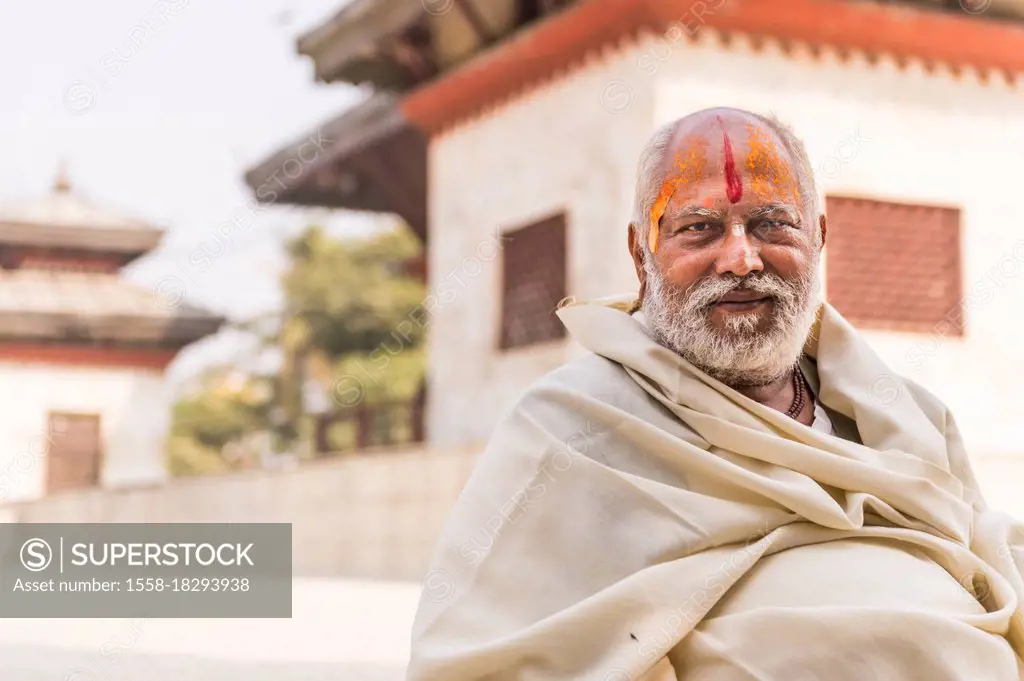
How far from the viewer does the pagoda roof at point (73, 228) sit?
69.2 feet

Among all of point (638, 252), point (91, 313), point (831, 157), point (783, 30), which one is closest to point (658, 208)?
point (638, 252)

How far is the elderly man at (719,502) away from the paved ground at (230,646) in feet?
8.19

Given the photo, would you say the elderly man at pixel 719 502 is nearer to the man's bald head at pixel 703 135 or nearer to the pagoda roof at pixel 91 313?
the man's bald head at pixel 703 135

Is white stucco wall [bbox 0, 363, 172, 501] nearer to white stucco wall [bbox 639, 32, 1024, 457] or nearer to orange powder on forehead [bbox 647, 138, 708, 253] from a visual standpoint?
white stucco wall [bbox 639, 32, 1024, 457]

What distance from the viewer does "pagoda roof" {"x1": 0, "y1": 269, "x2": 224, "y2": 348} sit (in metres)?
19.4

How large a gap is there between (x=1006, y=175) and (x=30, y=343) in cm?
1397

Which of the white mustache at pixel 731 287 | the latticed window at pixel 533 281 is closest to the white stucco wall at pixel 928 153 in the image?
the latticed window at pixel 533 281

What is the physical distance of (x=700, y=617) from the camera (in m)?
2.40

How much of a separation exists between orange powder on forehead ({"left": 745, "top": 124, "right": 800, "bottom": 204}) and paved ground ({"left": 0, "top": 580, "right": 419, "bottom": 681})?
2748 millimetres

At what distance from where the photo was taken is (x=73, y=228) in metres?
21.3

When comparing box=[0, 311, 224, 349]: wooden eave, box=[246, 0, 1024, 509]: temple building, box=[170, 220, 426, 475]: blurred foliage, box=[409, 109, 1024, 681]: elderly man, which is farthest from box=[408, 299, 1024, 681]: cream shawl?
box=[170, 220, 426, 475]: blurred foliage

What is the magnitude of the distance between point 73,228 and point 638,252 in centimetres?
1974

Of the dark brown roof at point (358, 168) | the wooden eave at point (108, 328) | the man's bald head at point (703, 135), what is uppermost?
the dark brown roof at point (358, 168)

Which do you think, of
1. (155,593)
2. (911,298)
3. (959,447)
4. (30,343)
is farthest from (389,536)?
(30,343)
